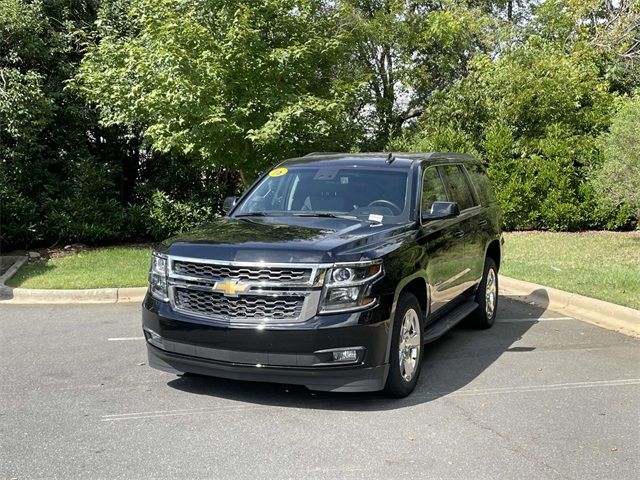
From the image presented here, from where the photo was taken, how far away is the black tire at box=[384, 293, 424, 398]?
4.98 m

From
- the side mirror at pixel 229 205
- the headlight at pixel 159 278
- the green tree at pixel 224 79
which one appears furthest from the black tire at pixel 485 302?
the green tree at pixel 224 79

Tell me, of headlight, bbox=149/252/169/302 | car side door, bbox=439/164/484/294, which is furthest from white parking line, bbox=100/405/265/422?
car side door, bbox=439/164/484/294

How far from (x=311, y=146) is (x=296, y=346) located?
919 centimetres

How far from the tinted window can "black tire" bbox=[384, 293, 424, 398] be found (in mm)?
1100

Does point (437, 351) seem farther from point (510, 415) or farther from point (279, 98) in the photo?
point (279, 98)

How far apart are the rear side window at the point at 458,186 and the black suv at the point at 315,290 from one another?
820mm

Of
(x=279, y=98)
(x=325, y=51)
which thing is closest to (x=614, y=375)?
(x=279, y=98)

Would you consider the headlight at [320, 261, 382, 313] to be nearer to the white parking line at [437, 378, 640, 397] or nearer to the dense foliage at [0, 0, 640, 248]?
the white parking line at [437, 378, 640, 397]

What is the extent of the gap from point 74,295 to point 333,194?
488cm

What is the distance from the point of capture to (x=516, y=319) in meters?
8.27

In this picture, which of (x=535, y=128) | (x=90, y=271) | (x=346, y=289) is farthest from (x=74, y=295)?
(x=535, y=128)

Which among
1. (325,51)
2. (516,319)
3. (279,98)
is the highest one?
(325,51)

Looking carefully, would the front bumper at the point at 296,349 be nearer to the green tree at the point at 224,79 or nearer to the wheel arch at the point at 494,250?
the wheel arch at the point at 494,250

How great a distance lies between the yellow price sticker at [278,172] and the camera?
6.66 metres
